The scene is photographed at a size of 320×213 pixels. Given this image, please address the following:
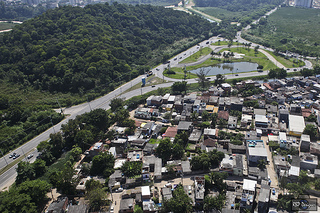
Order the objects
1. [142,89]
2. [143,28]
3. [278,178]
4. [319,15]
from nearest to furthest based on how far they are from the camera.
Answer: [278,178]
[142,89]
[143,28]
[319,15]

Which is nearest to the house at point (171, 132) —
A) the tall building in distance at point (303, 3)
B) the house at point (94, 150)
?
the house at point (94, 150)

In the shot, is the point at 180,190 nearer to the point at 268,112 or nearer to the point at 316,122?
the point at 268,112

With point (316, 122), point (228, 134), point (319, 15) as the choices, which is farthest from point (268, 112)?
point (319, 15)

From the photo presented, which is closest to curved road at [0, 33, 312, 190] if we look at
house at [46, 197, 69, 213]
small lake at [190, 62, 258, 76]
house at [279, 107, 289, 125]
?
small lake at [190, 62, 258, 76]

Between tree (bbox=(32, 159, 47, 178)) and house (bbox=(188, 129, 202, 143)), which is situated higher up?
house (bbox=(188, 129, 202, 143))

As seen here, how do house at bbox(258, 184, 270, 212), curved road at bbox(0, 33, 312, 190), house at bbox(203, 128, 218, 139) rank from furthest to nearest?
house at bbox(203, 128, 218, 139) < curved road at bbox(0, 33, 312, 190) < house at bbox(258, 184, 270, 212)

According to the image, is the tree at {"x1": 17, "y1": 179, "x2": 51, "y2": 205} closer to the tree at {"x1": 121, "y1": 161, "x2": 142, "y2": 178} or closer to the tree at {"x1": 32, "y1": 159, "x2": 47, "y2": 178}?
the tree at {"x1": 32, "y1": 159, "x2": 47, "y2": 178}

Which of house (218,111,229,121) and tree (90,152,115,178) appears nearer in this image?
tree (90,152,115,178)
